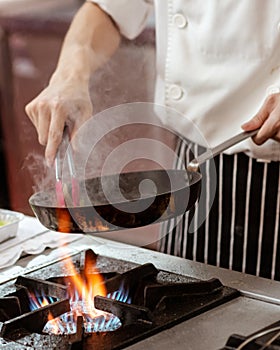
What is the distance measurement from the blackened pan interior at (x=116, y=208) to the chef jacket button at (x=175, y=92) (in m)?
0.34

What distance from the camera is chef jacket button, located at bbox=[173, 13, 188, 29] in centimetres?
162

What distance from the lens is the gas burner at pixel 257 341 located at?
3.27ft

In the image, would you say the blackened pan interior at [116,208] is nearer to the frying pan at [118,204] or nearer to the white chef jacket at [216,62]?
the frying pan at [118,204]

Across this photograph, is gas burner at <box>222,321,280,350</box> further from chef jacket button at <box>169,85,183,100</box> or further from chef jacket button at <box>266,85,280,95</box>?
chef jacket button at <box>169,85,183,100</box>

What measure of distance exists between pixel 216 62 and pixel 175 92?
11 cm

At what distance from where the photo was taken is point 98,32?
171 centimetres

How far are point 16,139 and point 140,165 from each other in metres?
2.01

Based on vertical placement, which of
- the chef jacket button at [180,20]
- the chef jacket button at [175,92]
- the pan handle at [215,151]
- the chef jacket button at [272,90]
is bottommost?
the pan handle at [215,151]

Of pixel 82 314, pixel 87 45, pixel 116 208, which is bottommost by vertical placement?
pixel 82 314

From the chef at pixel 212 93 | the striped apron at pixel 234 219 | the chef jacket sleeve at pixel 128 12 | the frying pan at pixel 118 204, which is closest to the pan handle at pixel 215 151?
the frying pan at pixel 118 204

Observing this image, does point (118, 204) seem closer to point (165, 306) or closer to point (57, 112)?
point (165, 306)

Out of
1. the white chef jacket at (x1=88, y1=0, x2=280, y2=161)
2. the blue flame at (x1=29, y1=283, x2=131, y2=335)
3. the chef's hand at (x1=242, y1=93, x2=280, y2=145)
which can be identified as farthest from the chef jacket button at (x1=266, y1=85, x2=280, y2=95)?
the blue flame at (x1=29, y1=283, x2=131, y2=335)

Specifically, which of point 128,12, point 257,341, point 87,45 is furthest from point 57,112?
point 257,341

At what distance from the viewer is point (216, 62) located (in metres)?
1.59
